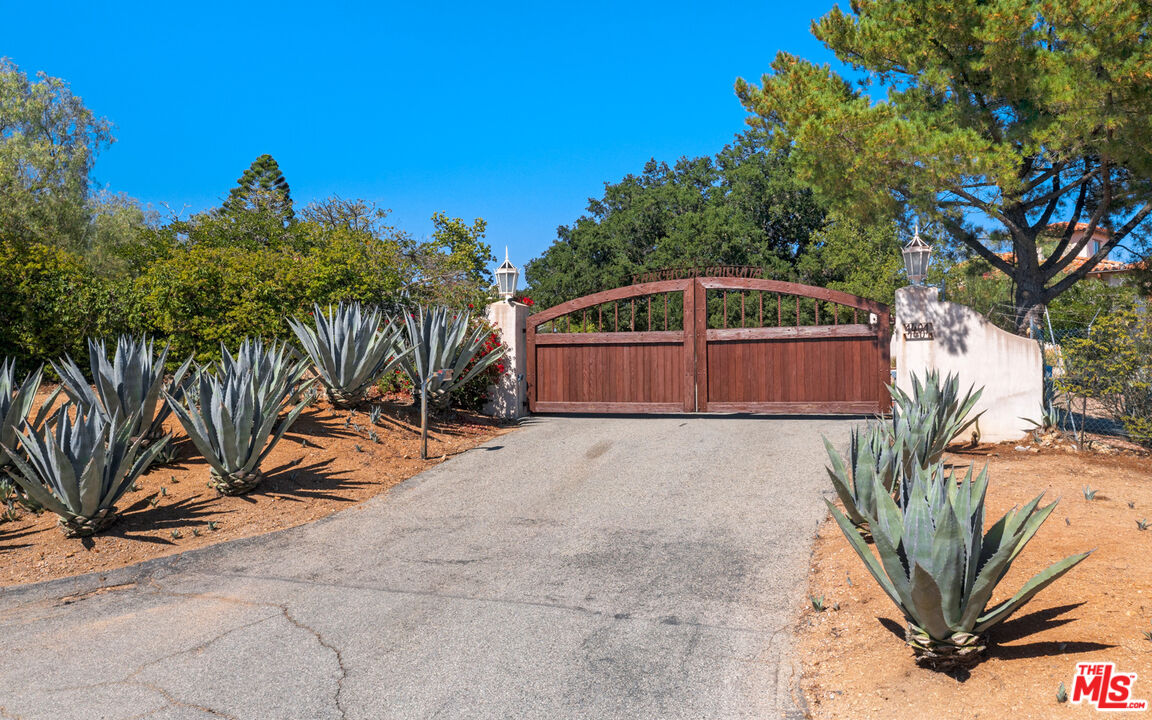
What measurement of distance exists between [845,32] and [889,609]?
10.9 meters

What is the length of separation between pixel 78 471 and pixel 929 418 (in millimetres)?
7574

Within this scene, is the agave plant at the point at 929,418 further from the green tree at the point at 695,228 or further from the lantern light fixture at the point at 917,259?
the green tree at the point at 695,228

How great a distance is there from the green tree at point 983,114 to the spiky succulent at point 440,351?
6201mm

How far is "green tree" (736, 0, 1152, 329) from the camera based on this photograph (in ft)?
33.1

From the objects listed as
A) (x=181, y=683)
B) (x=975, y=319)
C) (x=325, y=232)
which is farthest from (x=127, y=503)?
(x=325, y=232)

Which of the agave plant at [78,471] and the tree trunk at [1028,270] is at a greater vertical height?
the tree trunk at [1028,270]

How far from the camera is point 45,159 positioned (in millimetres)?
27703

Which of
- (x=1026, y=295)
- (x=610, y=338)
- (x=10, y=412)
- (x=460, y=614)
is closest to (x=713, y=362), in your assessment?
(x=610, y=338)

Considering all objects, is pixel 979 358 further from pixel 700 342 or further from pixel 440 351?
pixel 440 351

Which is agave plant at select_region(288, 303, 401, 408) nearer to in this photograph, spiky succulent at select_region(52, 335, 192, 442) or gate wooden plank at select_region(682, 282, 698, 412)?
spiky succulent at select_region(52, 335, 192, 442)

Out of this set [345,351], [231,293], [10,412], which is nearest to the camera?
[10,412]

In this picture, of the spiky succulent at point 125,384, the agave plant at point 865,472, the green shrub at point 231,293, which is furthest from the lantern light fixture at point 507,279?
the agave plant at point 865,472

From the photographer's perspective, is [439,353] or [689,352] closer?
[439,353]

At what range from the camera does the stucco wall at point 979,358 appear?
10.5 m
